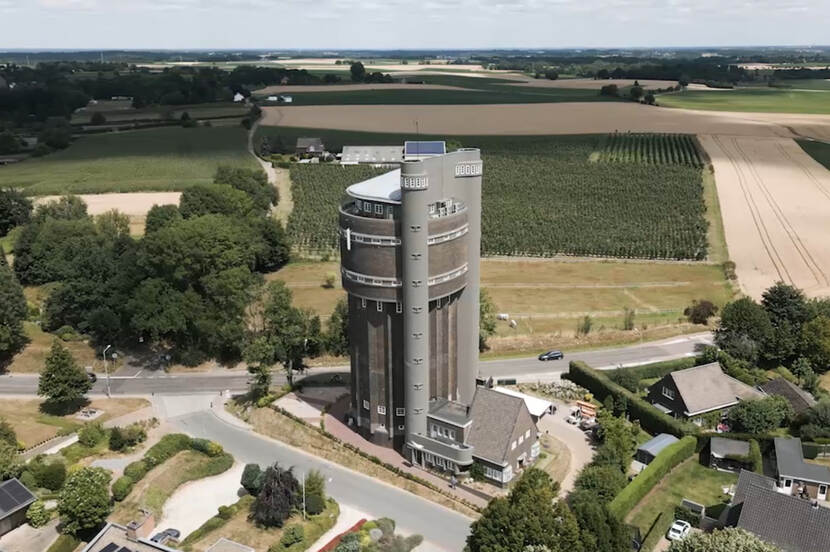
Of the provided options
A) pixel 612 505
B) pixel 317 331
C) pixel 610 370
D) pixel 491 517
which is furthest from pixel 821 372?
pixel 317 331

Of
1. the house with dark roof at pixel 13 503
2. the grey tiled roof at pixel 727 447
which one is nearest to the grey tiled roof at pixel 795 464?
the grey tiled roof at pixel 727 447

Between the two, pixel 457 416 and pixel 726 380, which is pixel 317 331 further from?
pixel 726 380

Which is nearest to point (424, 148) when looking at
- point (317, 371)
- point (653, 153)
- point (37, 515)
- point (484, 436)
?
point (484, 436)

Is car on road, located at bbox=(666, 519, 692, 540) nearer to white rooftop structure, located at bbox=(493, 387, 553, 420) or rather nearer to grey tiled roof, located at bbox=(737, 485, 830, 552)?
grey tiled roof, located at bbox=(737, 485, 830, 552)

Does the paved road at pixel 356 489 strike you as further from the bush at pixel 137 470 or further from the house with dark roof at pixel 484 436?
the bush at pixel 137 470

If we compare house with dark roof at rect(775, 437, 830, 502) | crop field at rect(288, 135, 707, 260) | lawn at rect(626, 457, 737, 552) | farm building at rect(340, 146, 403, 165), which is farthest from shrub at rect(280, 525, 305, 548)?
farm building at rect(340, 146, 403, 165)

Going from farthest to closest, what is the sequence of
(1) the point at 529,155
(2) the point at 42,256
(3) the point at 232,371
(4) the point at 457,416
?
(1) the point at 529,155 → (2) the point at 42,256 → (3) the point at 232,371 → (4) the point at 457,416
